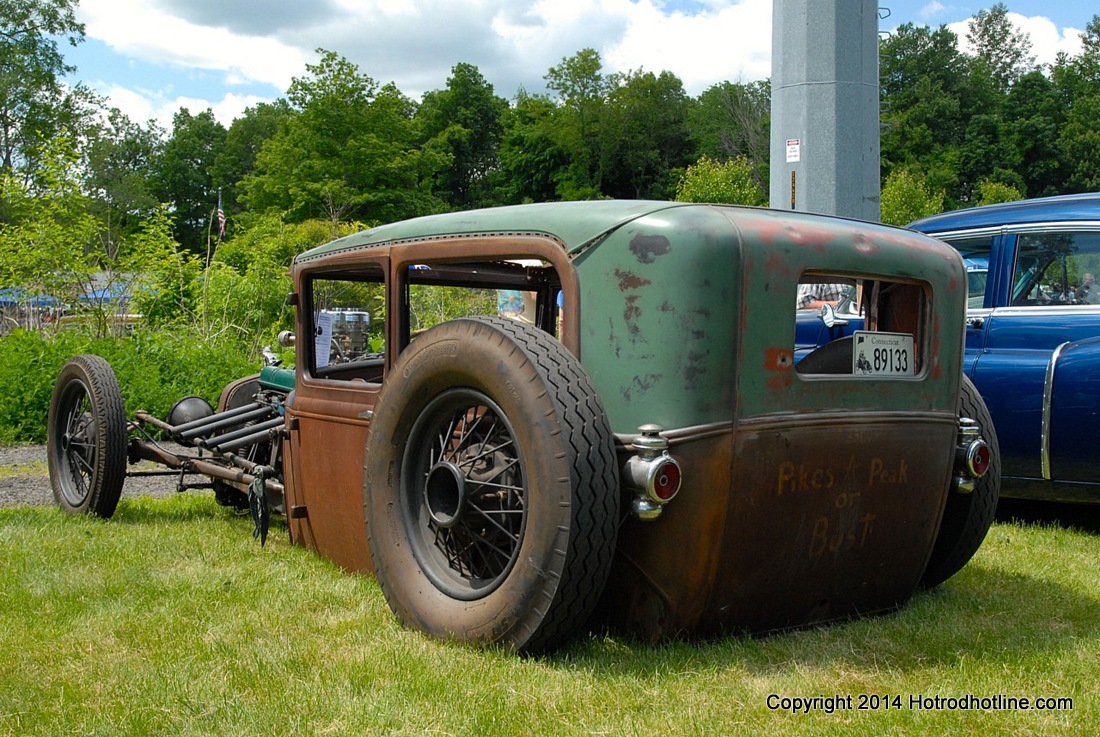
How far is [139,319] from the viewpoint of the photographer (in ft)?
43.8

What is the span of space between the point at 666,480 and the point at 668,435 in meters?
0.14

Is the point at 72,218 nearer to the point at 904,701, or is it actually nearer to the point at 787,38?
the point at 787,38

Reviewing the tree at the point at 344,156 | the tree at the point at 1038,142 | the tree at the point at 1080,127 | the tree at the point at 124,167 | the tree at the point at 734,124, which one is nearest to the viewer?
the tree at the point at 344,156

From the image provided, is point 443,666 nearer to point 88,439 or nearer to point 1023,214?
point 88,439

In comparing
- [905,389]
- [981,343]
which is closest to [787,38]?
[981,343]

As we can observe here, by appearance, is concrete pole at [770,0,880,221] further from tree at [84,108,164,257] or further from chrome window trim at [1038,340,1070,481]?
tree at [84,108,164,257]

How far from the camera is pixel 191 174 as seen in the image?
78.6 m

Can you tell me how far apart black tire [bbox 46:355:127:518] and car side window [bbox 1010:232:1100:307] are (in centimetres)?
524

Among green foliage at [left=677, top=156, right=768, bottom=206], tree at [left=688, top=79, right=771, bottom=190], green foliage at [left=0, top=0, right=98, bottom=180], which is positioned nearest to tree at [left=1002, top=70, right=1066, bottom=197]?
tree at [left=688, top=79, right=771, bottom=190]

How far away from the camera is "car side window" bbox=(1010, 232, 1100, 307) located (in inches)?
230

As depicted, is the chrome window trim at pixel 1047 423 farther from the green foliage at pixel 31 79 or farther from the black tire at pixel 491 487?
the green foliage at pixel 31 79

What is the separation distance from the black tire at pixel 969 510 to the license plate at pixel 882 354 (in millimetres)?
572

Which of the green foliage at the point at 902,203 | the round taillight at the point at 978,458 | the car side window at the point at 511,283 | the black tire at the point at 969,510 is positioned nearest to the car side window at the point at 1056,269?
the black tire at the point at 969,510

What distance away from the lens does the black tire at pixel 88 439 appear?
18.9 ft
